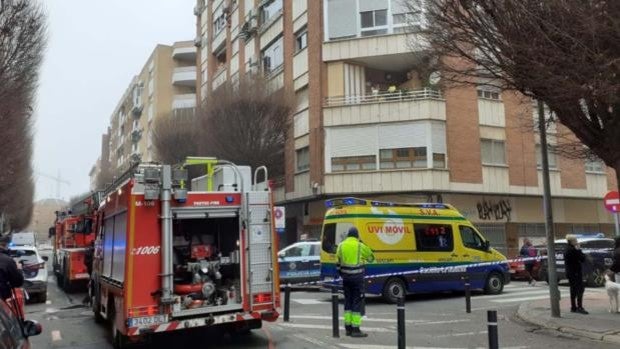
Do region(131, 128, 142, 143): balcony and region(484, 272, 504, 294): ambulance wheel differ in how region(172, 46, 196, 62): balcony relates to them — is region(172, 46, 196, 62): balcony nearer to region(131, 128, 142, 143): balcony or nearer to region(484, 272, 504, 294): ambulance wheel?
region(131, 128, 142, 143): balcony

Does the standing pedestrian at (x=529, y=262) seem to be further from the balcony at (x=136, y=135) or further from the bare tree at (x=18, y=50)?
the balcony at (x=136, y=135)

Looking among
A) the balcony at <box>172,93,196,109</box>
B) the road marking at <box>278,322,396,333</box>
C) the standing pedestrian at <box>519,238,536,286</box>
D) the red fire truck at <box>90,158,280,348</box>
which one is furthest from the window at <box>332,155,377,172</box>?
the balcony at <box>172,93,196,109</box>

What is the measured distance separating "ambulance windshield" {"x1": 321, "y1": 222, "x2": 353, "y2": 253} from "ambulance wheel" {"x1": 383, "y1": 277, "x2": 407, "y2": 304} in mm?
1574

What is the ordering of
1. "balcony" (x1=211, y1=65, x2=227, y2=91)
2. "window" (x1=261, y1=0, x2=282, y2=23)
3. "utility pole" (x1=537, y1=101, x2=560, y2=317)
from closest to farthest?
"utility pole" (x1=537, y1=101, x2=560, y2=317), "window" (x1=261, y1=0, x2=282, y2=23), "balcony" (x1=211, y1=65, x2=227, y2=91)

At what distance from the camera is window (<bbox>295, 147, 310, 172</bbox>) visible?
2946 cm

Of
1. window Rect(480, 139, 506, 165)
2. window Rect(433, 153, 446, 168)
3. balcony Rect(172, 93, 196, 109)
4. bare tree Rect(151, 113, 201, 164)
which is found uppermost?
balcony Rect(172, 93, 196, 109)

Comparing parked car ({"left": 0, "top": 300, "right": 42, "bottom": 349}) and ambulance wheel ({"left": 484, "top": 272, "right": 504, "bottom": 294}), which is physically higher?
parked car ({"left": 0, "top": 300, "right": 42, "bottom": 349})

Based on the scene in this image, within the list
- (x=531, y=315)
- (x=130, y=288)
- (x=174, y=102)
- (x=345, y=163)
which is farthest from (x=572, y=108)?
Answer: (x=174, y=102)

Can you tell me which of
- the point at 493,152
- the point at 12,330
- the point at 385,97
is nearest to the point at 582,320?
the point at 12,330

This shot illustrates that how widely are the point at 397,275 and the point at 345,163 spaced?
1292cm

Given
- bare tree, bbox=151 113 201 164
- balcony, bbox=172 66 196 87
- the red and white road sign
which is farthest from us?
balcony, bbox=172 66 196 87

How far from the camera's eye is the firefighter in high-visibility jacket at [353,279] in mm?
9711

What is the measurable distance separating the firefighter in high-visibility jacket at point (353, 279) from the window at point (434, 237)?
5683mm

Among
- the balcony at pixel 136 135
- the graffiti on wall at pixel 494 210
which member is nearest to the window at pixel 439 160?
the graffiti on wall at pixel 494 210
